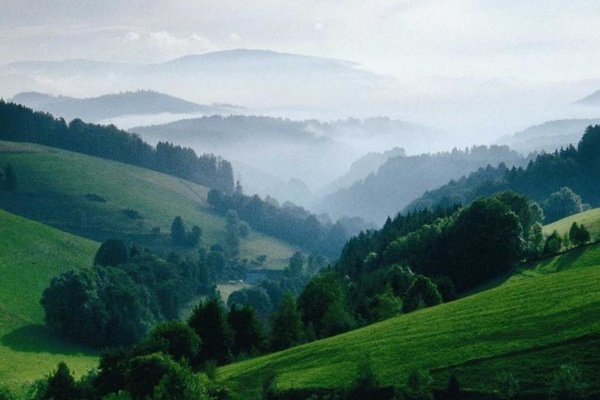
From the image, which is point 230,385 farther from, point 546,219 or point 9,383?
point 546,219

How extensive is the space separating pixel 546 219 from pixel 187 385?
141730mm

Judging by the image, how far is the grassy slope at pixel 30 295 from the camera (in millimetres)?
123850

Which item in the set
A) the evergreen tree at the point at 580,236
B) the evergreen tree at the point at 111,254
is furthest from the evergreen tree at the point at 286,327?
the evergreen tree at the point at 111,254

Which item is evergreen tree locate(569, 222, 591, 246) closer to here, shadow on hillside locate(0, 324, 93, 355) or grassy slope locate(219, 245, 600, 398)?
grassy slope locate(219, 245, 600, 398)

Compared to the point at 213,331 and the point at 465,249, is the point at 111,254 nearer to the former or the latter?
the point at 465,249

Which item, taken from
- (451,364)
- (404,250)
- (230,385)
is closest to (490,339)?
(451,364)

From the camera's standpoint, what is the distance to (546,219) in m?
178

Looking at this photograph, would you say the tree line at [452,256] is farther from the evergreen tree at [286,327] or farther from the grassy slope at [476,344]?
the grassy slope at [476,344]

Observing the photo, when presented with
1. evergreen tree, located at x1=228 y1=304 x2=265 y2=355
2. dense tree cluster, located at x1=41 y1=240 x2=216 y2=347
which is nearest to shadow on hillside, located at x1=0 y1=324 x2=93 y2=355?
dense tree cluster, located at x1=41 y1=240 x2=216 y2=347

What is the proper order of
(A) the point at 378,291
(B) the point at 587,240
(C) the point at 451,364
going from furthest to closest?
(A) the point at 378,291 < (B) the point at 587,240 < (C) the point at 451,364

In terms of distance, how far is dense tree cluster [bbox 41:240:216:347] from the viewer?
145m

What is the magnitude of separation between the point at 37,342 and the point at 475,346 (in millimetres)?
106809

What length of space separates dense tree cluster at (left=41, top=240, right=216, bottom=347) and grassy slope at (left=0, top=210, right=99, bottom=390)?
4.63 meters

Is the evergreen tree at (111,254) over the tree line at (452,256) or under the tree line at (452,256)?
over
